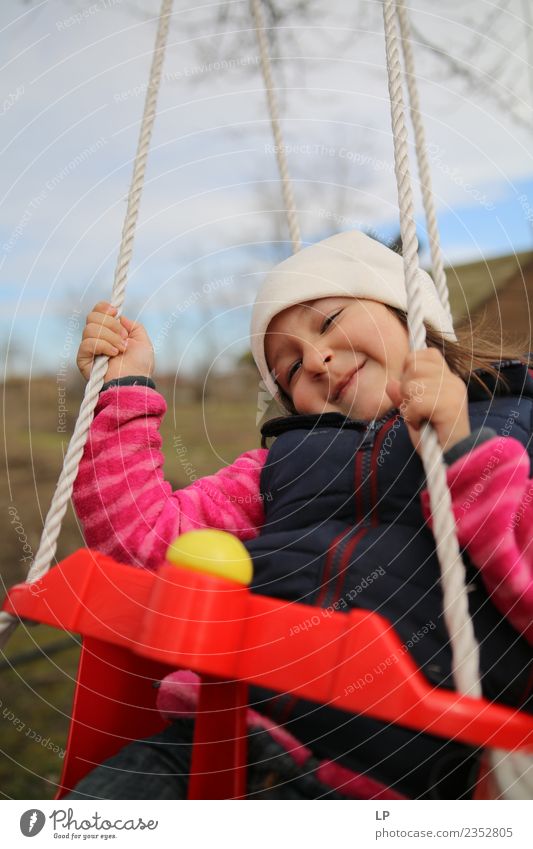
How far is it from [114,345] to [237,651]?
0.33m

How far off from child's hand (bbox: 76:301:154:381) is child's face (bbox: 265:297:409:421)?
0.12 metres

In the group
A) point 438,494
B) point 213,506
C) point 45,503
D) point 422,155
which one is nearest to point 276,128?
point 422,155

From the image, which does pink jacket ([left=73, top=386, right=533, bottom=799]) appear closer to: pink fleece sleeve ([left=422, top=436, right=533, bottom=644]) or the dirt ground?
pink fleece sleeve ([left=422, top=436, right=533, bottom=644])

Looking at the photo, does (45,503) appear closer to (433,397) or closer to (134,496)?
(134,496)

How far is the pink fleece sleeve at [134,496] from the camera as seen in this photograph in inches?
24.7

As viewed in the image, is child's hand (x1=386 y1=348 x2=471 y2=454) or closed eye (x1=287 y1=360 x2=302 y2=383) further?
closed eye (x1=287 y1=360 x2=302 y2=383)

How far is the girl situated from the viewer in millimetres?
467

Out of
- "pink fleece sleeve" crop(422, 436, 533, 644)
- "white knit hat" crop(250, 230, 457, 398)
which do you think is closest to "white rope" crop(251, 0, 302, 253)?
"white knit hat" crop(250, 230, 457, 398)

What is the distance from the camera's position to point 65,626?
44cm

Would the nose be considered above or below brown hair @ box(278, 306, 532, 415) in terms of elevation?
below

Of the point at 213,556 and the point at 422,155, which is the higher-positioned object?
the point at 422,155

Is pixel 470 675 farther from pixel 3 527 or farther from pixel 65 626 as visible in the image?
pixel 3 527

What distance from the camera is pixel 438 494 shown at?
427mm
